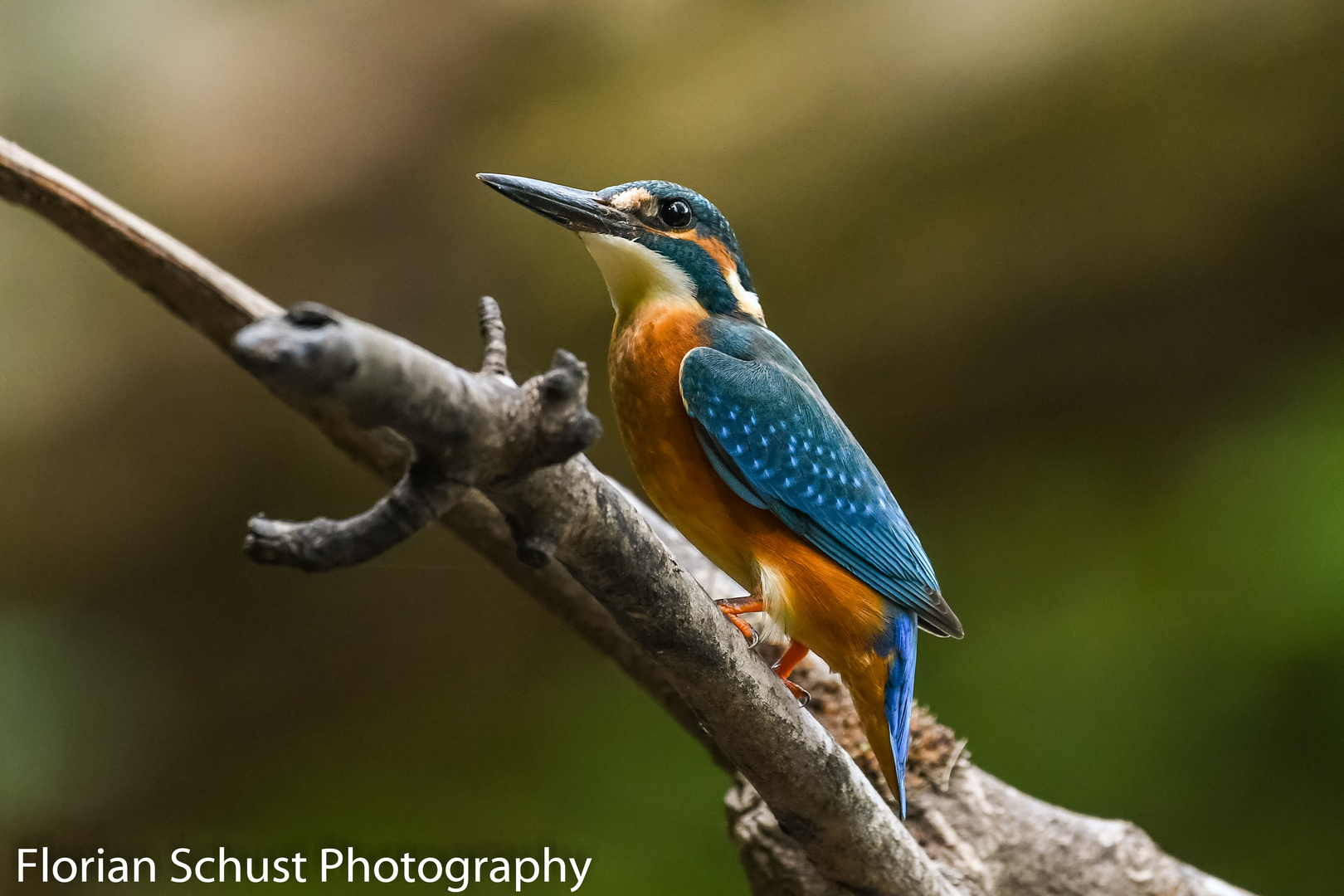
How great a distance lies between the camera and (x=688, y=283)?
163 cm

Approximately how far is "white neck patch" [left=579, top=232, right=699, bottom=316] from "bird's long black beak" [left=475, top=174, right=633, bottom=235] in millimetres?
27

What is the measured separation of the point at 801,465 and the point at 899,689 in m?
0.36

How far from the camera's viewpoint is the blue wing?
4.70 ft

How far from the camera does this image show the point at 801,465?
58.3 inches

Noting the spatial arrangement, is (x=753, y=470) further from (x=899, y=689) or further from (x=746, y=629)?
(x=899, y=689)

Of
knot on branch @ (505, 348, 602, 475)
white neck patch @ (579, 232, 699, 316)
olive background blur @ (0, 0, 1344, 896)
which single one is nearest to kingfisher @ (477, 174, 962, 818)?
white neck patch @ (579, 232, 699, 316)

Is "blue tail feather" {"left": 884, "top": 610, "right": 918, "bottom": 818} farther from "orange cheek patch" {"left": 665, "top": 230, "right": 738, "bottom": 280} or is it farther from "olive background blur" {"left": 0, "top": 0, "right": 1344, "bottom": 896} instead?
"olive background blur" {"left": 0, "top": 0, "right": 1344, "bottom": 896}

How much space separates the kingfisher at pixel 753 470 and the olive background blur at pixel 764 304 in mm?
1432

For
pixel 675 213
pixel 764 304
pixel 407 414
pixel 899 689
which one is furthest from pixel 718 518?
pixel 764 304

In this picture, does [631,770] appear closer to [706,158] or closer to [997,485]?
[997,485]

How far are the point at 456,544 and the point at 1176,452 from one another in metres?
2.32

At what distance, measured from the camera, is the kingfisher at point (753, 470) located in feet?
4.77

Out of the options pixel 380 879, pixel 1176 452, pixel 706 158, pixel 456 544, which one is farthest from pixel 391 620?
pixel 1176 452

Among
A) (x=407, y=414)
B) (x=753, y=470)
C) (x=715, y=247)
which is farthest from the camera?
(x=715, y=247)
